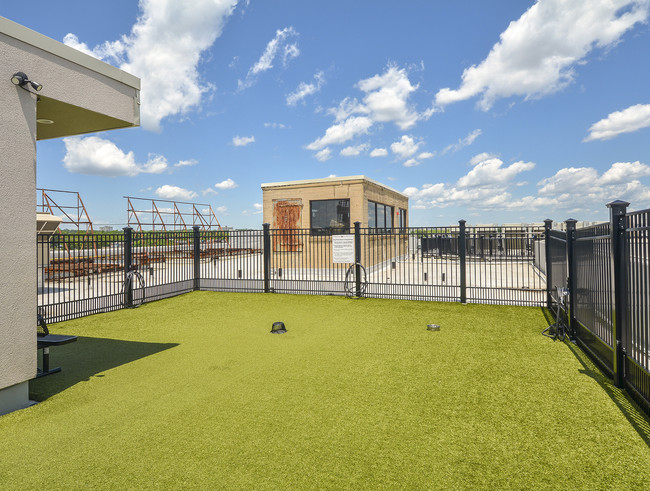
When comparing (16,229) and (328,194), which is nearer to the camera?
(16,229)

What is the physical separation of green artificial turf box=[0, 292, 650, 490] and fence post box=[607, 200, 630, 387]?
15.7 inches

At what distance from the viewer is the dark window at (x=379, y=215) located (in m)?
19.5

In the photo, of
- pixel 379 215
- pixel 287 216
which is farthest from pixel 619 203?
pixel 379 215

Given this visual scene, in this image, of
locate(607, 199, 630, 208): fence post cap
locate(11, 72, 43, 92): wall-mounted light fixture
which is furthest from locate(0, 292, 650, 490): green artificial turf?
locate(11, 72, 43, 92): wall-mounted light fixture

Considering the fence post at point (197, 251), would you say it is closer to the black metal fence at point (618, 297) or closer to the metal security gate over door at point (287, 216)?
the metal security gate over door at point (287, 216)

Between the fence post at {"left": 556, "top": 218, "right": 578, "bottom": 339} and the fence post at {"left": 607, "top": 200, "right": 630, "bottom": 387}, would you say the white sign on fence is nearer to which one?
the fence post at {"left": 556, "top": 218, "right": 578, "bottom": 339}

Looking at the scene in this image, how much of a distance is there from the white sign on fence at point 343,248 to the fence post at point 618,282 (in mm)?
8839

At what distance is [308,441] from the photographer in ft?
12.1

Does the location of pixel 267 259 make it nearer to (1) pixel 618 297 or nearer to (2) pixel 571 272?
(2) pixel 571 272

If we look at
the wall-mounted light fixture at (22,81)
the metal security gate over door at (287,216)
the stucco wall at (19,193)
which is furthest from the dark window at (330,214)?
the wall-mounted light fixture at (22,81)

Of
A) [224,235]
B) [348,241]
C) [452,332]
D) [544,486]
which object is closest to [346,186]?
[348,241]

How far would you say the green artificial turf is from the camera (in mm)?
3199

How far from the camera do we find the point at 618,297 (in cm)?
479

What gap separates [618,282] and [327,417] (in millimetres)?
4195
